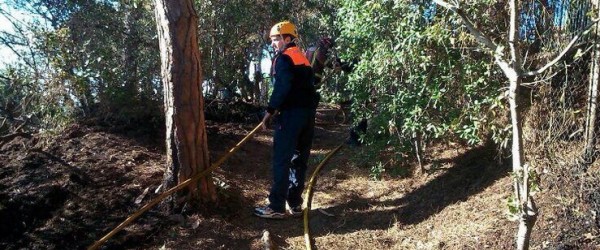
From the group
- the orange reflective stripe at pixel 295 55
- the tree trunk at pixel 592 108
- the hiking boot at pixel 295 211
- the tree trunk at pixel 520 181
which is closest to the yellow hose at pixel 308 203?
the hiking boot at pixel 295 211

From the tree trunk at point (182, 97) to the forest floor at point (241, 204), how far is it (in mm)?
277

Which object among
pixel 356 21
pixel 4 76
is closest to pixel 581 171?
pixel 356 21

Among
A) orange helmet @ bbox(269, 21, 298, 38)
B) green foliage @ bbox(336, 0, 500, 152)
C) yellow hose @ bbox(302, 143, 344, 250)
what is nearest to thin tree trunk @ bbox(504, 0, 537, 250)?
green foliage @ bbox(336, 0, 500, 152)

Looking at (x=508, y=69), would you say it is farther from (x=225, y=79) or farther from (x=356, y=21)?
(x=225, y=79)

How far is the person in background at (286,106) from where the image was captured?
4500 millimetres

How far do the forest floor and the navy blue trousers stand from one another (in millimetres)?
283

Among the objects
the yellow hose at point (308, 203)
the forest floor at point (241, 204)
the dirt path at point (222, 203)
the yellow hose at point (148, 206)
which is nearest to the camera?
the yellow hose at point (148, 206)

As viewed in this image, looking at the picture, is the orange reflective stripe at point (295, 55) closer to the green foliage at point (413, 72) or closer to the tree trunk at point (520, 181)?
the green foliage at point (413, 72)

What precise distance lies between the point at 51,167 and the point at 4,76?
1.40 meters

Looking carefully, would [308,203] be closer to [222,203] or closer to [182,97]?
[222,203]

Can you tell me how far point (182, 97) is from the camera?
4316mm

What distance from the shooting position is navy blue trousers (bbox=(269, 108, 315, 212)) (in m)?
4.63

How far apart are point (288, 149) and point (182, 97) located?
1.08m

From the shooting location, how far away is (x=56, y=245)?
3861 millimetres
